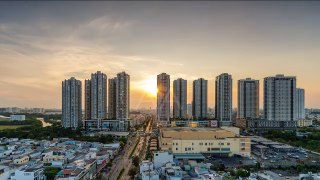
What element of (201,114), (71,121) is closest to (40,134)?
(71,121)

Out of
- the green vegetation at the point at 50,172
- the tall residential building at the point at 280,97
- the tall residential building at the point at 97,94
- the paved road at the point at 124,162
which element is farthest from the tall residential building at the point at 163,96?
the green vegetation at the point at 50,172

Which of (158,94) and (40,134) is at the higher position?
(158,94)

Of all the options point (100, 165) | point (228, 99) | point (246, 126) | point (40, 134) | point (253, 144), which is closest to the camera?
point (100, 165)

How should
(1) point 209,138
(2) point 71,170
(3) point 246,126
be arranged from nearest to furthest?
(2) point 71,170, (1) point 209,138, (3) point 246,126

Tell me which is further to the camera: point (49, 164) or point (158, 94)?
point (158, 94)

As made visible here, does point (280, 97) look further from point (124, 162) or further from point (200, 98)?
point (124, 162)

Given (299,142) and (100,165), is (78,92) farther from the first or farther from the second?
(299,142)
